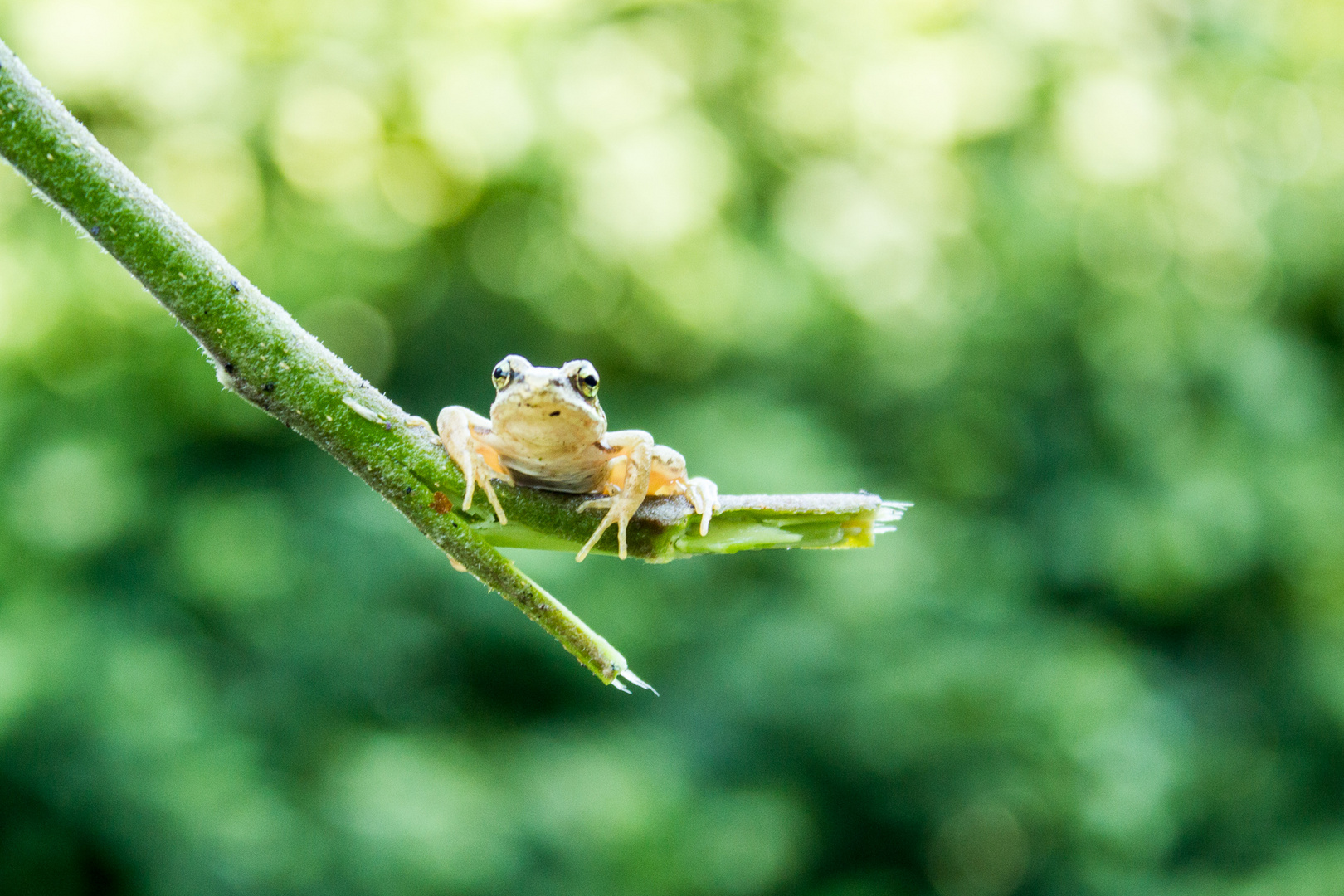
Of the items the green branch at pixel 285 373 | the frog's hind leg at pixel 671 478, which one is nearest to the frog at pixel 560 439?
the frog's hind leg at pixel 671 478

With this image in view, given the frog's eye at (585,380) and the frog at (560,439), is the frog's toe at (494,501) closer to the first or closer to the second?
the frog at (560,439)

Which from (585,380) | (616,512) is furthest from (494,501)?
(585,380)

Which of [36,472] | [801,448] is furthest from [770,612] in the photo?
[36,472]

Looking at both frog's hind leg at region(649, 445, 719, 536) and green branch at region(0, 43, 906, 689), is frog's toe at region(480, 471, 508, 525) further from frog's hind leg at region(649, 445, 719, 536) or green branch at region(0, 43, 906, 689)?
frog's hind leg at region(649, 445, 719, 536)

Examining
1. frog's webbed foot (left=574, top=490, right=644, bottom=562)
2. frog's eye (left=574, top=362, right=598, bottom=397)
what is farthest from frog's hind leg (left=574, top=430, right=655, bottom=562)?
frog's eye (left=574, top=362, right=598, bottom=397)

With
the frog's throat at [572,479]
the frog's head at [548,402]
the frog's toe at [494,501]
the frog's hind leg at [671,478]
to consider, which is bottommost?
the frog's toe at [494,501]

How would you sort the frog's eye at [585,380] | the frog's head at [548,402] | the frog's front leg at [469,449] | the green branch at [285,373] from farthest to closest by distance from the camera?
the frog's eye at [585,380]
the frog's head at [548,402]
the frog's front leg at [469,449]
the green branch at [285,373]

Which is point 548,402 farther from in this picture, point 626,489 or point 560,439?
point 626,489
